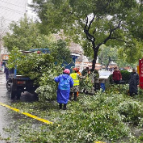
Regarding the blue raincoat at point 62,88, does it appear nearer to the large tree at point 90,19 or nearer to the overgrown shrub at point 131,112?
the overgrown shrub at point 131,112

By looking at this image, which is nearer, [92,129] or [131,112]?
[92,129]

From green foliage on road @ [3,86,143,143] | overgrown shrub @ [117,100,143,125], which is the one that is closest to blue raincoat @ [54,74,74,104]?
green foliage on road @ [3,86,143,143]

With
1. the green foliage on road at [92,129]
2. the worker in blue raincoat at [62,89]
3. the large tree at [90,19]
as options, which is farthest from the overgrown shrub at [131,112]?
the large tree at [90,19]

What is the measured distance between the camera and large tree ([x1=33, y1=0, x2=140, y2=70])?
1250 centimetres

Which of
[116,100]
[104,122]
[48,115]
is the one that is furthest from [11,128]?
[116,100]

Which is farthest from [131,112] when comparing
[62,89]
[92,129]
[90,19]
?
[90,19]

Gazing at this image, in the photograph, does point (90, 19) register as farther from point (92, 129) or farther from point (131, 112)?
point (92, 129)

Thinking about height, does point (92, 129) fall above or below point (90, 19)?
below

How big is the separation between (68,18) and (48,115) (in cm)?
744

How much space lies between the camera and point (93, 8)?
12484 millimetres

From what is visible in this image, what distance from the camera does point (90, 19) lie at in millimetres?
14898

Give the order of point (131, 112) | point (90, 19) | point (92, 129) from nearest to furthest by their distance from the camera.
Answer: point (92, 129) → point (131, 112) → point (90, 19)

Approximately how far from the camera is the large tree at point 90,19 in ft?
41.0

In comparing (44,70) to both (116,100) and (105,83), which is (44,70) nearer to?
(116,100)
